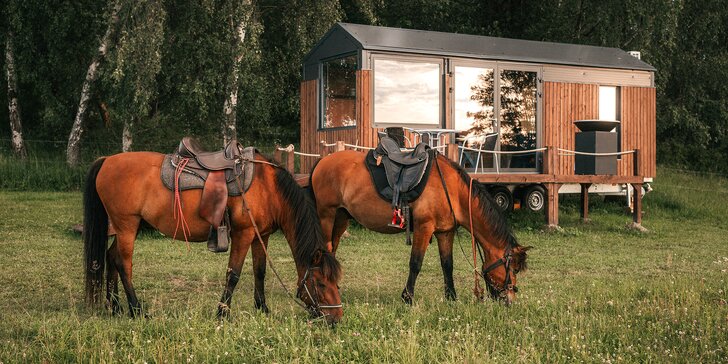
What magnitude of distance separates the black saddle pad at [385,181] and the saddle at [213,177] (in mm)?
1429

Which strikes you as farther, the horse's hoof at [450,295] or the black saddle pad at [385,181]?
the black saddle pad at [385,181]

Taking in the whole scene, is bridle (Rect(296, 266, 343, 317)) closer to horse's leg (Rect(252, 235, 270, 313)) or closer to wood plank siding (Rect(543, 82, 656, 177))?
horse's leg (Rect(252, 235, 270, 313))

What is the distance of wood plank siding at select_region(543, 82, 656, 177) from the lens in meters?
14.9

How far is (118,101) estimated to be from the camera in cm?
1858

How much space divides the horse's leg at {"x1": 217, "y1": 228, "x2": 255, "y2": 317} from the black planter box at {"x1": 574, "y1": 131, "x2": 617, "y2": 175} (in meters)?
9.23

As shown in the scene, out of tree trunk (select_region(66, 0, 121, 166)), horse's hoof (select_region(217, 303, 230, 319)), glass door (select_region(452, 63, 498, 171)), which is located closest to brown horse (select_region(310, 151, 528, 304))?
horse's hoof (select_region(217, 303, 230, 319))

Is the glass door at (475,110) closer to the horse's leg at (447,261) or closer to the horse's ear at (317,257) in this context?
the horse's leg at (447,261)

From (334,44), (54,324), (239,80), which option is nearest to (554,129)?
(334,44)

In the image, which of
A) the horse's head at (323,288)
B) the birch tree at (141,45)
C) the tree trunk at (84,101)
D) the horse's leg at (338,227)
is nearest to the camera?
the horse's head at (323,288)

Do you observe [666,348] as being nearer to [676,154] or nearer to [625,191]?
[625,191]

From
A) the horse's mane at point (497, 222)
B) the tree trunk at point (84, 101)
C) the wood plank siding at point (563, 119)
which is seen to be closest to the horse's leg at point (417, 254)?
the horse's mane at point (497, 222)

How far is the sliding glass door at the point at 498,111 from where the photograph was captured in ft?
45.3

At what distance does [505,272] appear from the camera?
6.62 metres

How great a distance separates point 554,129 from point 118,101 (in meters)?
10.4
